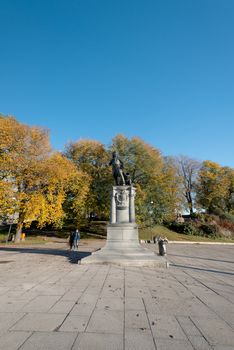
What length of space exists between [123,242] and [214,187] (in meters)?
38.7

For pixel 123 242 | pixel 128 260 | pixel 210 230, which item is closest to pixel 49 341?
pixel 128 260

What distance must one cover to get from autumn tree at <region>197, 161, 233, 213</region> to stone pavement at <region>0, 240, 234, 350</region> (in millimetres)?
41825

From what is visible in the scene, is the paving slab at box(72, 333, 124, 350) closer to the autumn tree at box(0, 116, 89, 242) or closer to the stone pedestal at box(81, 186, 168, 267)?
the stone pedestal at box(81, 186, 168, 267)

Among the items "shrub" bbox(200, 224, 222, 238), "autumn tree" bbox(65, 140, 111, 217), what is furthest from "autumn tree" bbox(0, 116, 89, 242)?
A: "shrub" bbox(200, 224, 222, 238)

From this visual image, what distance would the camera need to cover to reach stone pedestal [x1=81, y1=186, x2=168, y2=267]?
1182 centimetres

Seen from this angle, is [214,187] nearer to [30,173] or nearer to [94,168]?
[94,168]

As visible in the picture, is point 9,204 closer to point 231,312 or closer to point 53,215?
point 53,215

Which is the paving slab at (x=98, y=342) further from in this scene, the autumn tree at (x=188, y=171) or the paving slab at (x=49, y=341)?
the autumn tree at (x=188, y=171)

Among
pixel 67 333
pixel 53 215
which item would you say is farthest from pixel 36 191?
pixel 67 333

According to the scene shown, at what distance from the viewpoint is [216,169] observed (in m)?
49.4

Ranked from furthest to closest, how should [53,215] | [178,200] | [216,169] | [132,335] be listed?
[216,169] → [178,200] → [53,215] → [132,335]

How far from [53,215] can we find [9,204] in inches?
177

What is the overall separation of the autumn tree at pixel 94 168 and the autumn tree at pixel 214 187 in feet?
79.6

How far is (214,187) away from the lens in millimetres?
47281
